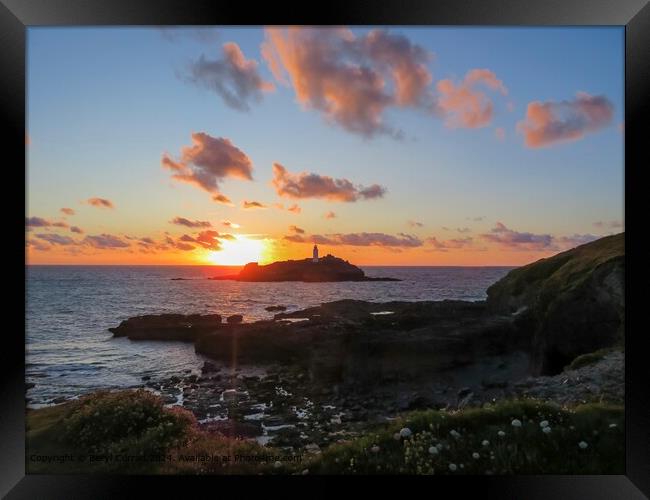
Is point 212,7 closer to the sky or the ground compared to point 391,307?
closer to the sky

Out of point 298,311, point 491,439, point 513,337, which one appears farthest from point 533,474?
point 298,311

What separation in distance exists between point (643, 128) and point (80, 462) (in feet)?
32.2

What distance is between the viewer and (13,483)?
5676mm

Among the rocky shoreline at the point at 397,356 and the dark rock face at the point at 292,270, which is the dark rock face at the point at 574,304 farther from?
the dark rock face at the point at 292,270

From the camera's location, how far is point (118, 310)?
2044 cm

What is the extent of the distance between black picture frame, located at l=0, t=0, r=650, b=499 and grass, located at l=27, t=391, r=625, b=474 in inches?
8.4

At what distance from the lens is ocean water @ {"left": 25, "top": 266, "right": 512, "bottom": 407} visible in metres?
8.84

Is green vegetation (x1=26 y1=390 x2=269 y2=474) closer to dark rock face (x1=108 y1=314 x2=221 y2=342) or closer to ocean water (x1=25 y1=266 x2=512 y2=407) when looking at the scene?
ocean water (x1=25 y1=266 x2=512 y2=407)

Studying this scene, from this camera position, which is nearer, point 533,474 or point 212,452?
point 533,474

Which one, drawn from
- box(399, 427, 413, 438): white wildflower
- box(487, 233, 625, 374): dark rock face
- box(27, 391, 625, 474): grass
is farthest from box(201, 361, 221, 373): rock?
box(487, 233, 625, 374): dark rock face

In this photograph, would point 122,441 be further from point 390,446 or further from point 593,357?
point 593,357

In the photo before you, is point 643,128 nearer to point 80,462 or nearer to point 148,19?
point 148,19

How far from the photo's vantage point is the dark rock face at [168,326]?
16500 millimetres

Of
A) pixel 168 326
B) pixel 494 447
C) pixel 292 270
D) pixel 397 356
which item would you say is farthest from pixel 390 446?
pixel 168 326
